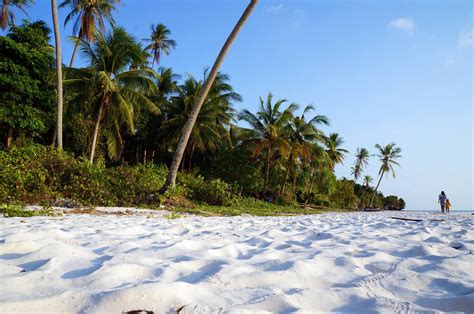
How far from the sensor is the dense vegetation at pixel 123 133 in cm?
1001

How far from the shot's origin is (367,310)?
1.44 meters

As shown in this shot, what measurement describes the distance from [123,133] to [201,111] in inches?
239

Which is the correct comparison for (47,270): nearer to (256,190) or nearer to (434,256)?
(434,256)

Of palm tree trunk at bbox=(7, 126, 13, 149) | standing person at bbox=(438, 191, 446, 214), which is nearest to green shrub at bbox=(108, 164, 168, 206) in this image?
palm tree trunk at bbox=(7, 126, 13, 149)

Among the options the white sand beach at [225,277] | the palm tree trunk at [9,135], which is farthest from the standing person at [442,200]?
the palm tree trunk at [9,135]

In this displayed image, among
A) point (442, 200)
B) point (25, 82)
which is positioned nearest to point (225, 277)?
point (25, 82)

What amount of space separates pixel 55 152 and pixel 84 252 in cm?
954

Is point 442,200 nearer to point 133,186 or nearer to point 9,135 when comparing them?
point 133,186

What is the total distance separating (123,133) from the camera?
21797mm

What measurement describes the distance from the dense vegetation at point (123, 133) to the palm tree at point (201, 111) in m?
0.07

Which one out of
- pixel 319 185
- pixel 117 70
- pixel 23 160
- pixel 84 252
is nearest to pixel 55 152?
pixel 23 160

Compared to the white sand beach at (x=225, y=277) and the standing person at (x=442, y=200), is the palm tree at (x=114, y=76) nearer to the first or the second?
the white sand beach at (x=225, y=277)

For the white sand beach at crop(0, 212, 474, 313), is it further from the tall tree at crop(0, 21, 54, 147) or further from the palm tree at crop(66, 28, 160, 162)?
the tall tree at crop(0, 21, 54, 147)

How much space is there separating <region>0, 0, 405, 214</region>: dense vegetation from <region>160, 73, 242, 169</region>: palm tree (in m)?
0.07
